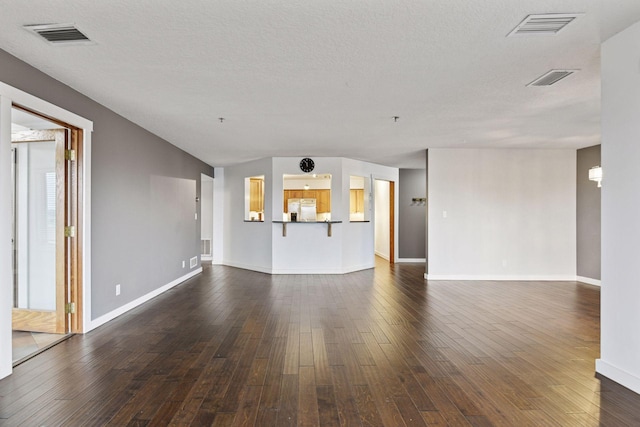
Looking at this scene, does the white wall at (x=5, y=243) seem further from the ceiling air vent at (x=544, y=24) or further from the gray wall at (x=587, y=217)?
the gray wall at (x=587, y=217)

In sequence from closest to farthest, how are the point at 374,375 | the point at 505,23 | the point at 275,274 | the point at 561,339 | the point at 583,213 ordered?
the point at 505,23
the point at 374,375
the point at 561,339
the point at 583,213
the point at 275,274

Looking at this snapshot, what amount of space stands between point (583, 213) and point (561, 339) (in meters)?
4.19

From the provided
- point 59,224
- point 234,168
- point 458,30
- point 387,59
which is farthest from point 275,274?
point 458,30

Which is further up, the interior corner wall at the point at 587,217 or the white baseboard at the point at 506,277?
the interior corner wall at the point at 587,217

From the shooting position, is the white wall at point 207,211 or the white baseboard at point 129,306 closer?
the white baseboard at point 129,306

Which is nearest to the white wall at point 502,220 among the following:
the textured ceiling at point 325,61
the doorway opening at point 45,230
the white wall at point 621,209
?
the textured ceiling at point 325,61

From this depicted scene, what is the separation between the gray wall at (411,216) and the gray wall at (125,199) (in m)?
5.70

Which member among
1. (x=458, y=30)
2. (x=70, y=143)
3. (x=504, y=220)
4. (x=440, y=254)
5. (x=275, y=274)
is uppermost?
(x=458, y=30)

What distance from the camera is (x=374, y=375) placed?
271 cm

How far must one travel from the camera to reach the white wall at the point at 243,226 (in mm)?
7759

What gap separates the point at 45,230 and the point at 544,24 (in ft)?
16.4

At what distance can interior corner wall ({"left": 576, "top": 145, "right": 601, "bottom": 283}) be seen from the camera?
20.9ft

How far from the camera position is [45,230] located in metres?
3.99

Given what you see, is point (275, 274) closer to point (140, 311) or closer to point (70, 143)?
point (140, 311)
